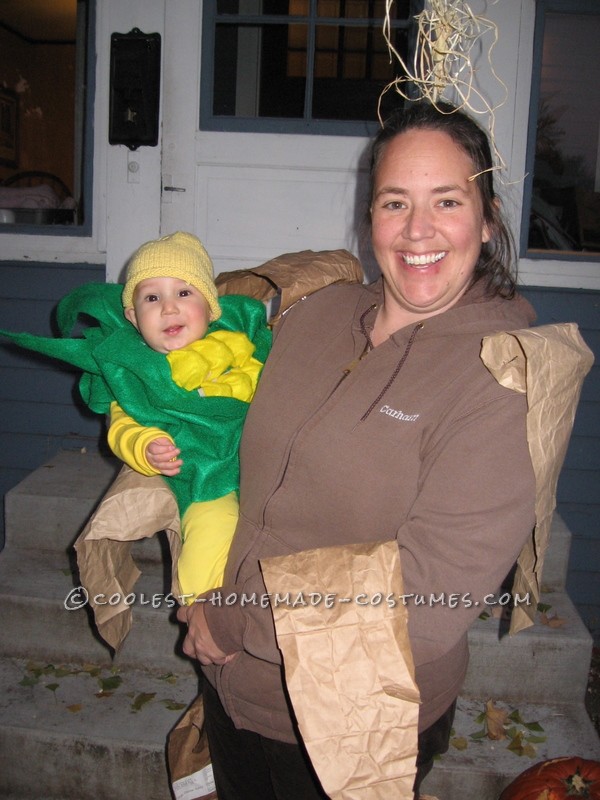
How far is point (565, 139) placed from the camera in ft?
13.5

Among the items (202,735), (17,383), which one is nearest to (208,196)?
(17,383)

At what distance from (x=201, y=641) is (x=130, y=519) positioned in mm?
403

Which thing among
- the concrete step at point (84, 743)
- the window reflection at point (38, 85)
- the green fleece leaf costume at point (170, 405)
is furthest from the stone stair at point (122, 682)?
the window reflection at point (38, 85)

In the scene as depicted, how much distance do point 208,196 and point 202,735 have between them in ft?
8.61

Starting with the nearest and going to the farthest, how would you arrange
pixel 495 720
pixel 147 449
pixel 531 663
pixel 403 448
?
pixel 403 448
pixel 147 449
pixel 495 720
pixel 531 663

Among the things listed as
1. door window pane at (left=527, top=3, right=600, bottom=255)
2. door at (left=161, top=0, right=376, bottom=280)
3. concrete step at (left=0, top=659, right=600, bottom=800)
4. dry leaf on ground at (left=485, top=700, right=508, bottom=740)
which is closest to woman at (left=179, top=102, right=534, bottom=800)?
concrete step at (left=0, top=659, right=600, bottom=800)

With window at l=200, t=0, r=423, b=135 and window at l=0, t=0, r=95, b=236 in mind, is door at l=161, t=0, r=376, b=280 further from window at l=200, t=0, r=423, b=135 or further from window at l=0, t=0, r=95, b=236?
window at l=0, t=0, r=95, b=236

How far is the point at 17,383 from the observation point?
3.97 m

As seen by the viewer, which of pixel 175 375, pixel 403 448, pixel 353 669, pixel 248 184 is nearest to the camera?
pixel 353 669

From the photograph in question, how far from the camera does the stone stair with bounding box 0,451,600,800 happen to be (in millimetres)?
2656

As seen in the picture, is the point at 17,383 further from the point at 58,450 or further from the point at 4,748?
the point at 4,748

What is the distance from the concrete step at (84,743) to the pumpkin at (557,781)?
126 cm

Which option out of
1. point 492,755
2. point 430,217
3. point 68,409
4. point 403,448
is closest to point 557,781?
point 492,755

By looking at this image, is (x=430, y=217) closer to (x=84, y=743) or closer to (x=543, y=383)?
(x=543, y=383)
